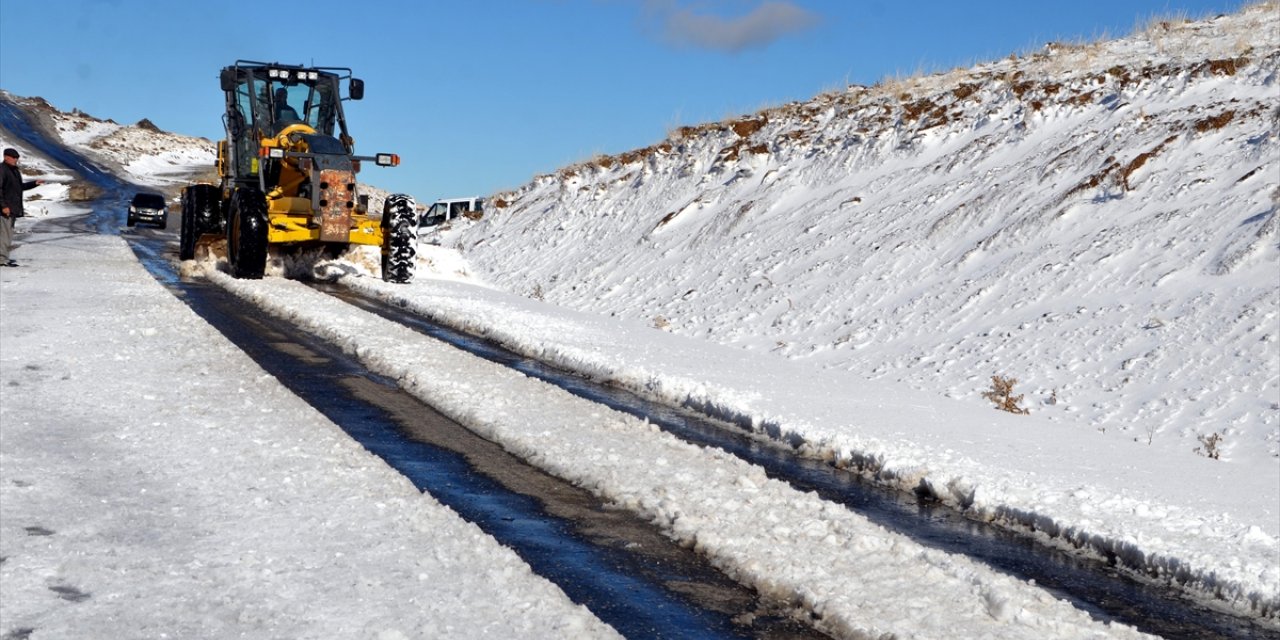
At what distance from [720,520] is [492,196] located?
31.3 metres

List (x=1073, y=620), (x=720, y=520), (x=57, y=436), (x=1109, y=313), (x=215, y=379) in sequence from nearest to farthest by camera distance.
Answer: (x=1073, y=620) < (x=720, y=520) < (x=57, y=436) < (x=215, y=379) < (x=1109, y=313)

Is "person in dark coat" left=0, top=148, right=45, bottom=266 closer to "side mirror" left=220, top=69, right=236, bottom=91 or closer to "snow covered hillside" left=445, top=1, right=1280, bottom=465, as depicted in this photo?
"side mirror" left=220, top=69, right=236, bottom=91

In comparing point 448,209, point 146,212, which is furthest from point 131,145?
point 146,212

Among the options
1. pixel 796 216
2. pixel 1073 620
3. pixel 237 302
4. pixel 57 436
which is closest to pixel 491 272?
pixel 796 216

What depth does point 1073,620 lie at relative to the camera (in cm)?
474

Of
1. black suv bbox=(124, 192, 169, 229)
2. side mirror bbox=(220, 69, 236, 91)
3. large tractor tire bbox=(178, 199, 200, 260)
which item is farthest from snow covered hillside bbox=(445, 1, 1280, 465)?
black suv bbox=(124, 192, 169, 229)

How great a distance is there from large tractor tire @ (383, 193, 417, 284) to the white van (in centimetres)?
1779

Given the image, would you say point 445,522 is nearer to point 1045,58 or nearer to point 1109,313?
point 1109,313

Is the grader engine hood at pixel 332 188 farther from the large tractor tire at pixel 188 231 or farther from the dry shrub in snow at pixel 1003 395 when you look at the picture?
the dry shrub in snow at pixel 1003 395

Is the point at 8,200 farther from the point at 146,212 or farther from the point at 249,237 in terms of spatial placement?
the point at 146,212

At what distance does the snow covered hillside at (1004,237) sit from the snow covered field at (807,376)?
67 millimetres

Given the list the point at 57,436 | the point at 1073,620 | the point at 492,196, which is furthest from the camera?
the point at 492,196

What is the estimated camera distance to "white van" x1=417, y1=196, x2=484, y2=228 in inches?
1480

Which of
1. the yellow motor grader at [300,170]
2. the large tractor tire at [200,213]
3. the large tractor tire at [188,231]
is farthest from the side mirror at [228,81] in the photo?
the large tractor tire at [188,231]
